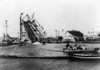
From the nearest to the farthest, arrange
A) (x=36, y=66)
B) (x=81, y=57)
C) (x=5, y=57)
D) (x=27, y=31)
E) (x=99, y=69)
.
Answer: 1. (x=99, y=69)
2. (x=36, y=66)
3. (x=81, y=57)
4. (x=5, y=57)
5. (x=27, y=31)

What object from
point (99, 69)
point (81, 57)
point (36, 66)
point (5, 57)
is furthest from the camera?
point (5, 57)

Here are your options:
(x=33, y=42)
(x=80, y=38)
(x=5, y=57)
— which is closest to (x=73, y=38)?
(x=80, y=38)

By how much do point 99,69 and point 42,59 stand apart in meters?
11.5

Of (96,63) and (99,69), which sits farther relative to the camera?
(96,63)

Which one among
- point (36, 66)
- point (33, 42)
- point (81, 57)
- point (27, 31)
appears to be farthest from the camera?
point (33, 42)

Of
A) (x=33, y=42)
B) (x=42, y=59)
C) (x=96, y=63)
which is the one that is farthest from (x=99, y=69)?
(x=33, y=42)

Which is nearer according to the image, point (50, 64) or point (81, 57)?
point (50, 64)

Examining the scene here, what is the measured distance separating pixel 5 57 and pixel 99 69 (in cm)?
1826

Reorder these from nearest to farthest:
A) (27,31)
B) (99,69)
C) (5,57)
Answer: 1. (99,69)
2. (5,57)
3. (27,31)

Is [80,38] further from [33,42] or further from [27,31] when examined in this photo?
[27,31]

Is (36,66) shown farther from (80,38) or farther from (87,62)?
(80,38)

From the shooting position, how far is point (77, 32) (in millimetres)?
123812

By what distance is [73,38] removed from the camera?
128250mm

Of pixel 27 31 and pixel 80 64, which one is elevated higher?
pixel 27 31
